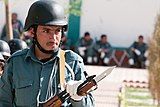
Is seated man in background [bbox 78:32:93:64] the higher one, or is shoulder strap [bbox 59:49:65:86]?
shoulder strap [bbox 59:49:65:86]

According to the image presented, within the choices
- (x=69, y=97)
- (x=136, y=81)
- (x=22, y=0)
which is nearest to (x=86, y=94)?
(x=69, y=97)

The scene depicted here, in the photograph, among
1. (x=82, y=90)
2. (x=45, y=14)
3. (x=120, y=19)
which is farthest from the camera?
(x=120, y=19)

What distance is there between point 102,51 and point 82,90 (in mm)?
14768

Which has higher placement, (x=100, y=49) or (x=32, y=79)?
(x=32, y=79)

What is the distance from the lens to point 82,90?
320 cm

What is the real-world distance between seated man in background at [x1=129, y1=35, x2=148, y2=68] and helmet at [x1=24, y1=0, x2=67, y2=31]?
14.1 meters

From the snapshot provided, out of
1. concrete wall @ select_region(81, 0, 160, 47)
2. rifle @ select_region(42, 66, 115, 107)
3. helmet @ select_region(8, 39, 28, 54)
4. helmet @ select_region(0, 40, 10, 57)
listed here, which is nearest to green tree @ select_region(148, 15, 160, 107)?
helmet @ select_region(8, 39, 28, 54)

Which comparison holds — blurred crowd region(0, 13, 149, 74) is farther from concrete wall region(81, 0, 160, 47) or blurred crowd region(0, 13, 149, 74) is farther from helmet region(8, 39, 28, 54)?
helmet region(8, 39, 28, 54)

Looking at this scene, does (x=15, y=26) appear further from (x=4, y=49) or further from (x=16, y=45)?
(x=4, y=49)

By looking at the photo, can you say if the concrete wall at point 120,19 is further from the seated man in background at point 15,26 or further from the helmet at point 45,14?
the helmet at point 45,14

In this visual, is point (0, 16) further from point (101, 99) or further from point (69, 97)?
point (69, 97)

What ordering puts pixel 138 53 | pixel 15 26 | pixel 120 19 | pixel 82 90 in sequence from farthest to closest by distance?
pixel 120 19 < pixel 138 53 < pixel 15 26 < pixel 82 90

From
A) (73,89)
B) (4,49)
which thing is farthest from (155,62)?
(73,89)

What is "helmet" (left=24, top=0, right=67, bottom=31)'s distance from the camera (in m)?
3.65
